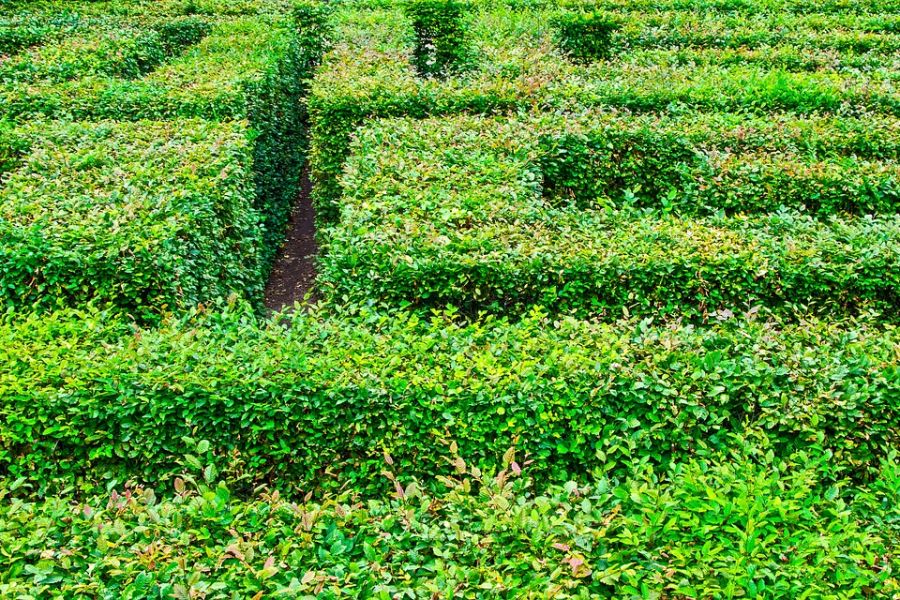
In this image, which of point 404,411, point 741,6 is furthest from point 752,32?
point 404,411

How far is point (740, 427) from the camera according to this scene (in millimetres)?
5098

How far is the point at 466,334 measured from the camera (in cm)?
573

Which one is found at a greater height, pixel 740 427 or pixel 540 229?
pixel 540 229

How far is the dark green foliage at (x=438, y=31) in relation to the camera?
539 inches

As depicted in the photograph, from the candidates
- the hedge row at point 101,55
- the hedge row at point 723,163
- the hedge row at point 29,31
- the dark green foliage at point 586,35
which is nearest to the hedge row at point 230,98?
the hedge row at point 101,55

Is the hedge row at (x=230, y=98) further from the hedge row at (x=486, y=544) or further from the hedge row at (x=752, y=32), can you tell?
the hedge row at (x=486, y=544)

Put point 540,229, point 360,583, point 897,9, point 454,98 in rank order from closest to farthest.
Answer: point 360,583, point 540,229, point 454,98, point 897,9

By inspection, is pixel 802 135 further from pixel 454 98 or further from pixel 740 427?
pixel 740 427

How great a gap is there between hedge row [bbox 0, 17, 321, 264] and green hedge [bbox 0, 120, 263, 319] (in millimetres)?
858

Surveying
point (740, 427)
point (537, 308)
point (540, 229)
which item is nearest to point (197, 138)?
point (540, 229)

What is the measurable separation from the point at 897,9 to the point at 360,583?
18.4 metres

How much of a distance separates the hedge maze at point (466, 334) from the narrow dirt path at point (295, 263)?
1.04 feet

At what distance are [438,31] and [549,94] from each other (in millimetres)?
4851


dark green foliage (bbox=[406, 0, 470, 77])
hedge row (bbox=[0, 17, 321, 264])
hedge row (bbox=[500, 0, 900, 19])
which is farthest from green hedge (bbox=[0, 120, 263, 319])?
hedge row (bbox=[500, 0, 900, 19])
